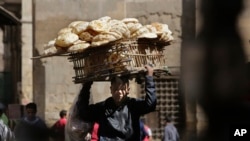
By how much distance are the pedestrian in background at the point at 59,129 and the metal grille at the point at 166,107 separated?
2067 millimetres

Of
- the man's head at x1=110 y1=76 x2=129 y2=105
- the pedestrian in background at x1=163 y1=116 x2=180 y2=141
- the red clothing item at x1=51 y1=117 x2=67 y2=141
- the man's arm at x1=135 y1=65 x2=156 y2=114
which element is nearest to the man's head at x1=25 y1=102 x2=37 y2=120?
the red clothing item at x1=51 y1=117 x2=67 y2=141

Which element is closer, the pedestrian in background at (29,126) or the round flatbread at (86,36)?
the round flatbread at (86,36)

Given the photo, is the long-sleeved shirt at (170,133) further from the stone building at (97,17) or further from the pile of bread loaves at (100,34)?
the pile of bread loaves at (100,34)

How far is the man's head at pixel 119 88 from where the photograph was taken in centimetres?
746

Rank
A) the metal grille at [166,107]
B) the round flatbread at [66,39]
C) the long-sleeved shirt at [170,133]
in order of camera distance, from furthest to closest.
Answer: the metal grille at [166,107] < the long-sleeved shirt at [170,133] < the round flatbread at [66,39]

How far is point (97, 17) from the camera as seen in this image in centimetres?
1349

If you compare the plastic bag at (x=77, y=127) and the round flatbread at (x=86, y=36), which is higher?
the round flatbread at (x=86, y=36)

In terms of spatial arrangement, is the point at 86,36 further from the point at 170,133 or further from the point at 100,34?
the point at 170,133

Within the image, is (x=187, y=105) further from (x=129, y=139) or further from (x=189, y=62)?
(x=129, y=139)

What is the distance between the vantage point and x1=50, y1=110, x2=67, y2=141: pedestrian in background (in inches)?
476

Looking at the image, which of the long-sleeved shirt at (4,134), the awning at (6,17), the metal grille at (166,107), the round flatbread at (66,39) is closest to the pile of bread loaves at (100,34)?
the round flatbread at (66,39)

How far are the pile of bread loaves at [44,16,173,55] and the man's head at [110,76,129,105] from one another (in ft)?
1.06

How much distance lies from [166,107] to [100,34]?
671 cm

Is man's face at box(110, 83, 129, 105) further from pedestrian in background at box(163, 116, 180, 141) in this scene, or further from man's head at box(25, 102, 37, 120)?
pedestrian in background at box(163, 116, 180, 141)
